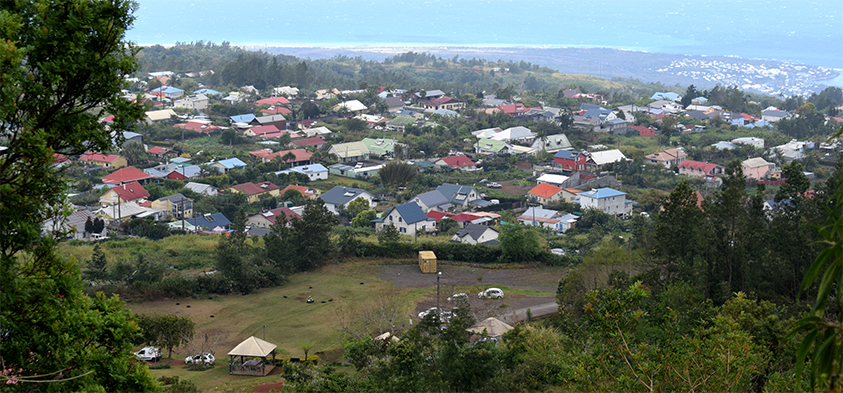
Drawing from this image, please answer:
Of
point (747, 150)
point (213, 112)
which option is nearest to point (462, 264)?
point (747, 150)

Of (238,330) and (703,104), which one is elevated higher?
(703,104)

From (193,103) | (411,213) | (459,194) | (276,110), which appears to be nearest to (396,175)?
(459,194)

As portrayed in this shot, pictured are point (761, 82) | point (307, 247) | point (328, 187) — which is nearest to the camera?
point (307, 247)

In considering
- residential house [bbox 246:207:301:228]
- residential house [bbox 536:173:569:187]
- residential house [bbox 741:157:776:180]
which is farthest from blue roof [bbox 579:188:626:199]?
residential house [bbox 246:207:301:228]

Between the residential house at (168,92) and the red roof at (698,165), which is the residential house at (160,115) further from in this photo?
the red roof at (698,165)

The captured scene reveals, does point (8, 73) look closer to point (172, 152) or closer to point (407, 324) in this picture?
point (407, 324)
